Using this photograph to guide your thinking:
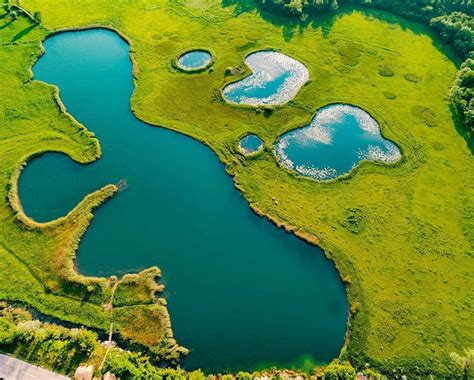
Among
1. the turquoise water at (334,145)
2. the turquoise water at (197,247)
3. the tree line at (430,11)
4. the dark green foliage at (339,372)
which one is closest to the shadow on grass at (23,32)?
the turquoise water at (197,247)

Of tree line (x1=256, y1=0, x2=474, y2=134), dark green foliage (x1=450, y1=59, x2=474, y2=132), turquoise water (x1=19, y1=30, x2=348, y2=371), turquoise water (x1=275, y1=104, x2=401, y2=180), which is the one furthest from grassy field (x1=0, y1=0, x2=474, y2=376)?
tree line (x1=256, y1=0, x2=474, y2=134)

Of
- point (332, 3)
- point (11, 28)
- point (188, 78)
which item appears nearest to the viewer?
point (188, 78)

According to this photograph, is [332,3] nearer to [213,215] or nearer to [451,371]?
[213,215]

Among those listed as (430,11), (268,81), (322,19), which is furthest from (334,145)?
(430,11)

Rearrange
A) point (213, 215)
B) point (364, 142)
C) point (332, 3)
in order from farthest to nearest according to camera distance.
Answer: point (332, 3), point (364, 142), point (213, 215)

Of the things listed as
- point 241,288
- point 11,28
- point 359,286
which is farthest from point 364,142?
point 11,28

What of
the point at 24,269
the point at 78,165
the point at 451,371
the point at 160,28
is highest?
the point at 160,28

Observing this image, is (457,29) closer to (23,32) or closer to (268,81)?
(268,81)

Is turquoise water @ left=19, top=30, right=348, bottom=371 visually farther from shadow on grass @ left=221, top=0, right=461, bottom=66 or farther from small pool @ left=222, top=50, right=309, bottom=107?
shadow on grass @ left=221, top=0, right=461, bottom=66
